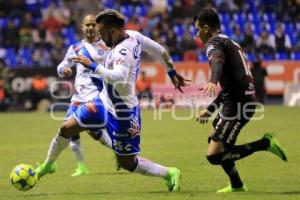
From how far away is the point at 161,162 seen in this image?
43.4 ft

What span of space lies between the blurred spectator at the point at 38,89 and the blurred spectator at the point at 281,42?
9.33 meters

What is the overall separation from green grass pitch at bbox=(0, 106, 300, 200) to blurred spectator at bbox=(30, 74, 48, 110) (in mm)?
6788

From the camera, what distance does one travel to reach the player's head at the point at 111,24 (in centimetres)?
908

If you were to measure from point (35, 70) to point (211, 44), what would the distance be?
2159 centimetres

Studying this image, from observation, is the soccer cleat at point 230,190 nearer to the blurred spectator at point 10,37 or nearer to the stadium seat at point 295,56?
the stadium seat at point 295,56

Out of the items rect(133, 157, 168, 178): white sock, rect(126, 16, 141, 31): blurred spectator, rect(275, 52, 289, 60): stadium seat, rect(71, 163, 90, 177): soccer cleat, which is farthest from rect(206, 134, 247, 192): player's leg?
rect(126, 16, 141, 31): blurred spectator

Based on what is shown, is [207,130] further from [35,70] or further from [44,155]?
[35,70]

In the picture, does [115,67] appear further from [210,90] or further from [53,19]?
[53,19]

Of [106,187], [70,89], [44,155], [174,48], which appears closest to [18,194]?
[106,187]

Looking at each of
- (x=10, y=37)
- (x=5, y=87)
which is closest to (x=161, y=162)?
(x=5, y=87)

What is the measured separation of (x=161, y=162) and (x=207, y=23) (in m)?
4.48

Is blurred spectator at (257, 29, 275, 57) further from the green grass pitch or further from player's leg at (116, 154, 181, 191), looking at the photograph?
player's leg at (116, 154, 181, 191)

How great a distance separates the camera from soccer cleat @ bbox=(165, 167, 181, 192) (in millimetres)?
9646

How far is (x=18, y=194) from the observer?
9922 mm
